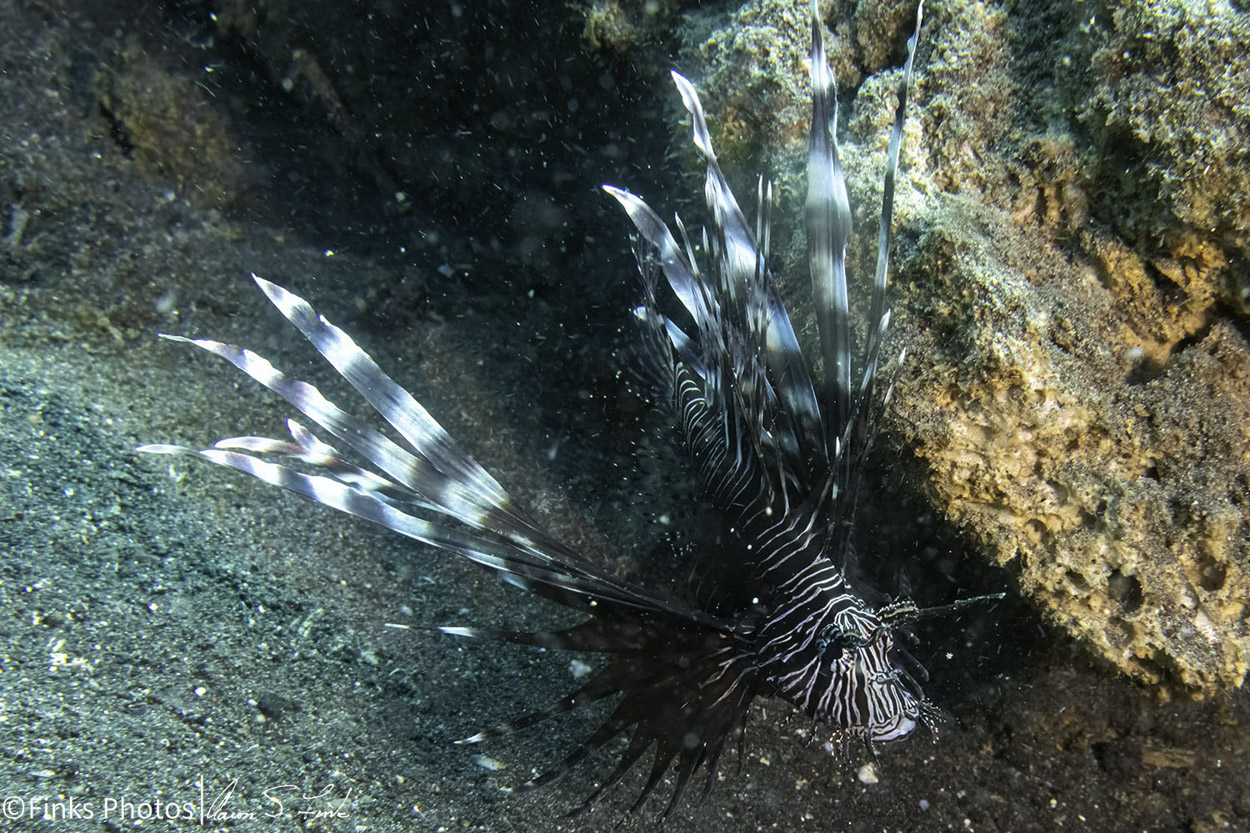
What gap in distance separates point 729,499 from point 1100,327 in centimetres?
126

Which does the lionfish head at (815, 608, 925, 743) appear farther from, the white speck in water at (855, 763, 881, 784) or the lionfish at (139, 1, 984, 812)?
the white speck in water at (855, 763, 881, 784)

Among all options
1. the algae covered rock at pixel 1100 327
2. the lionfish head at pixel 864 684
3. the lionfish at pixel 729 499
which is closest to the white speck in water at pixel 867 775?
the lionfish at pixel 729 499

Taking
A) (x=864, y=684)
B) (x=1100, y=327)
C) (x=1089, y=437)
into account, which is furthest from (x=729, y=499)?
(x=1100, y=327)

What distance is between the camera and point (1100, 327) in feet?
6.82

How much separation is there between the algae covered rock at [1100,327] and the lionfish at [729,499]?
0.28 metres

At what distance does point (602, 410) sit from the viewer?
13.1 ft

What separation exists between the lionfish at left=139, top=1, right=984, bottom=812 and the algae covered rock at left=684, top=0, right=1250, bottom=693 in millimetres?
280

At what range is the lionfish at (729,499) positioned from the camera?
1840 mm

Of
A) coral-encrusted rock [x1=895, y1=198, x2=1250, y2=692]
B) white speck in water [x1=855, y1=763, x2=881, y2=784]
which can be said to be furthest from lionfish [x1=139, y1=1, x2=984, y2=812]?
white speck in water [x1=855, y1=763, x2=881, y2=784]

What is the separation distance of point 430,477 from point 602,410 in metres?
2.17

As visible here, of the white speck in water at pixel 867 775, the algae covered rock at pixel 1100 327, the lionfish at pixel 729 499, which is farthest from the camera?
the white speck in water at pixel 867 775

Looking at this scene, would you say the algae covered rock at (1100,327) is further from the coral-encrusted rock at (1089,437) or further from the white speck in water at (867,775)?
the white speck in water at (867,775)

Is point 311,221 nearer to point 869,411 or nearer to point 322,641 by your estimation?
point 322,641

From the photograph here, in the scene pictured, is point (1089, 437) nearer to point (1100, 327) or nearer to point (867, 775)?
point (1100, 327)
